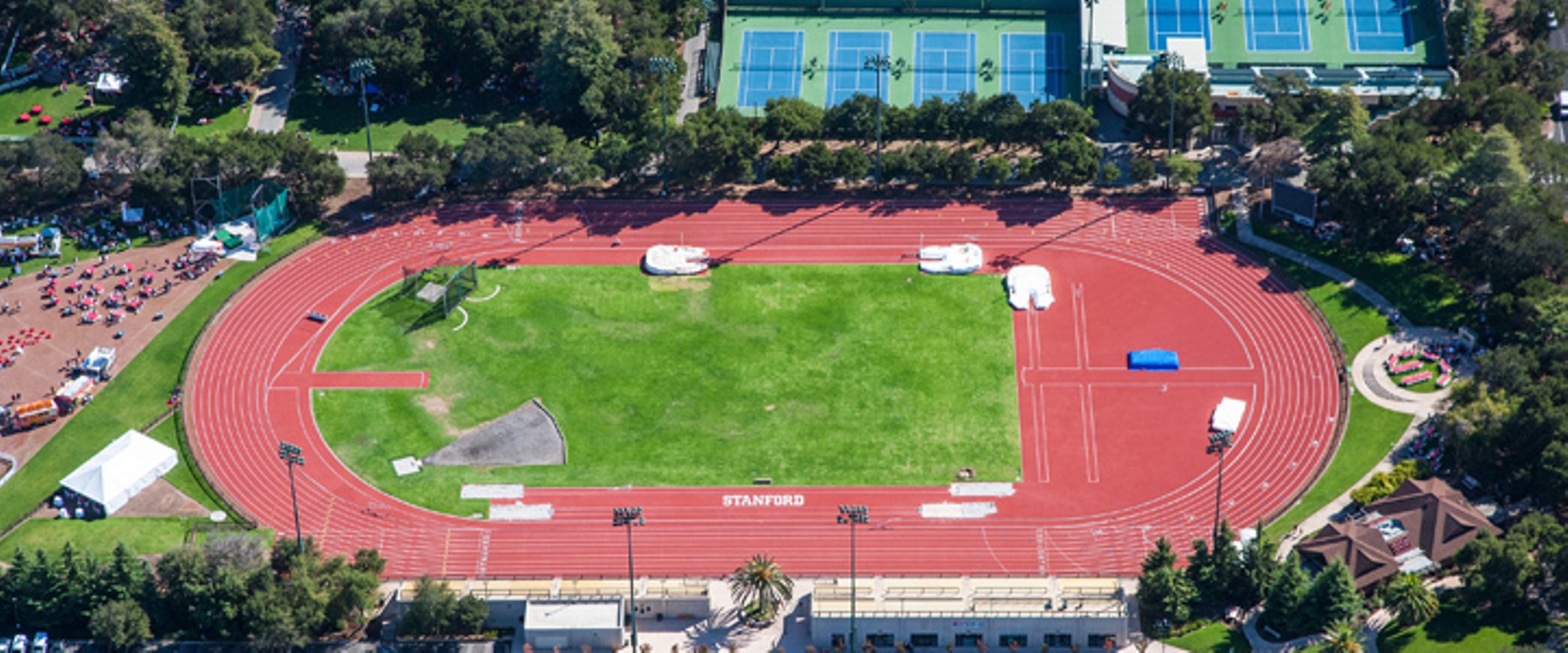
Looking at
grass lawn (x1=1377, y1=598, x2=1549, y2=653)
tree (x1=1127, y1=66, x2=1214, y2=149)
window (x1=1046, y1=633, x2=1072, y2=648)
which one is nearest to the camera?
grass lawn (x1=1377, y1=598, x2=1549, y2=653)

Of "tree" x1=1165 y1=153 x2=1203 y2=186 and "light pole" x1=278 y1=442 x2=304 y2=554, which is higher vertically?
"tree" x1=1165 y1=153 x2=1203 y2=186

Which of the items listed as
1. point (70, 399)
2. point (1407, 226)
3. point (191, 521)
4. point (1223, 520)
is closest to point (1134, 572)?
point (1223, 520)

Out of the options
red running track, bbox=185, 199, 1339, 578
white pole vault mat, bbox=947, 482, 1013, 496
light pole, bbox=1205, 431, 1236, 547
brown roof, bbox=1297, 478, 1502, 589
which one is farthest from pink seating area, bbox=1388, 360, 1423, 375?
white pole vault mat, bbox=947, 482, 1013, 496

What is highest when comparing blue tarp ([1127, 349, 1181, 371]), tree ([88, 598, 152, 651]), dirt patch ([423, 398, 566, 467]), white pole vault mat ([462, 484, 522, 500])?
blue tarp ([1127, 349, 1181, 371])

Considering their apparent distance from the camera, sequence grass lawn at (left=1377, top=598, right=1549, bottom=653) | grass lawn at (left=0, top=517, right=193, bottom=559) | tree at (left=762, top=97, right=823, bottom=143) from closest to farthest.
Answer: grass lawn at (left=1377, top=598, right=1549, bottom=653), grass lawn at (left=0, top=517, right=193, bottom=559), tree at (left=762, top=97, right=823, bottom=143)

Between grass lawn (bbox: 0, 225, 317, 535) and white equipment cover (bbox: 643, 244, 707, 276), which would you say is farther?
white equipment cover (bbox: 643, 244, 707, 276)

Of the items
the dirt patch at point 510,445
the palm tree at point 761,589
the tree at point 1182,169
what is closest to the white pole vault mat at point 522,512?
the dirt patch at point 510,445

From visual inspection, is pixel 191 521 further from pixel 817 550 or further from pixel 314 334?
pixel 817 550

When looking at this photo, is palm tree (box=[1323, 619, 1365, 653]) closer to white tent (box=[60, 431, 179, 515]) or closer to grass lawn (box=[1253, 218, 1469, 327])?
grass lawn (box=[1253, 218, 1469, 327])
